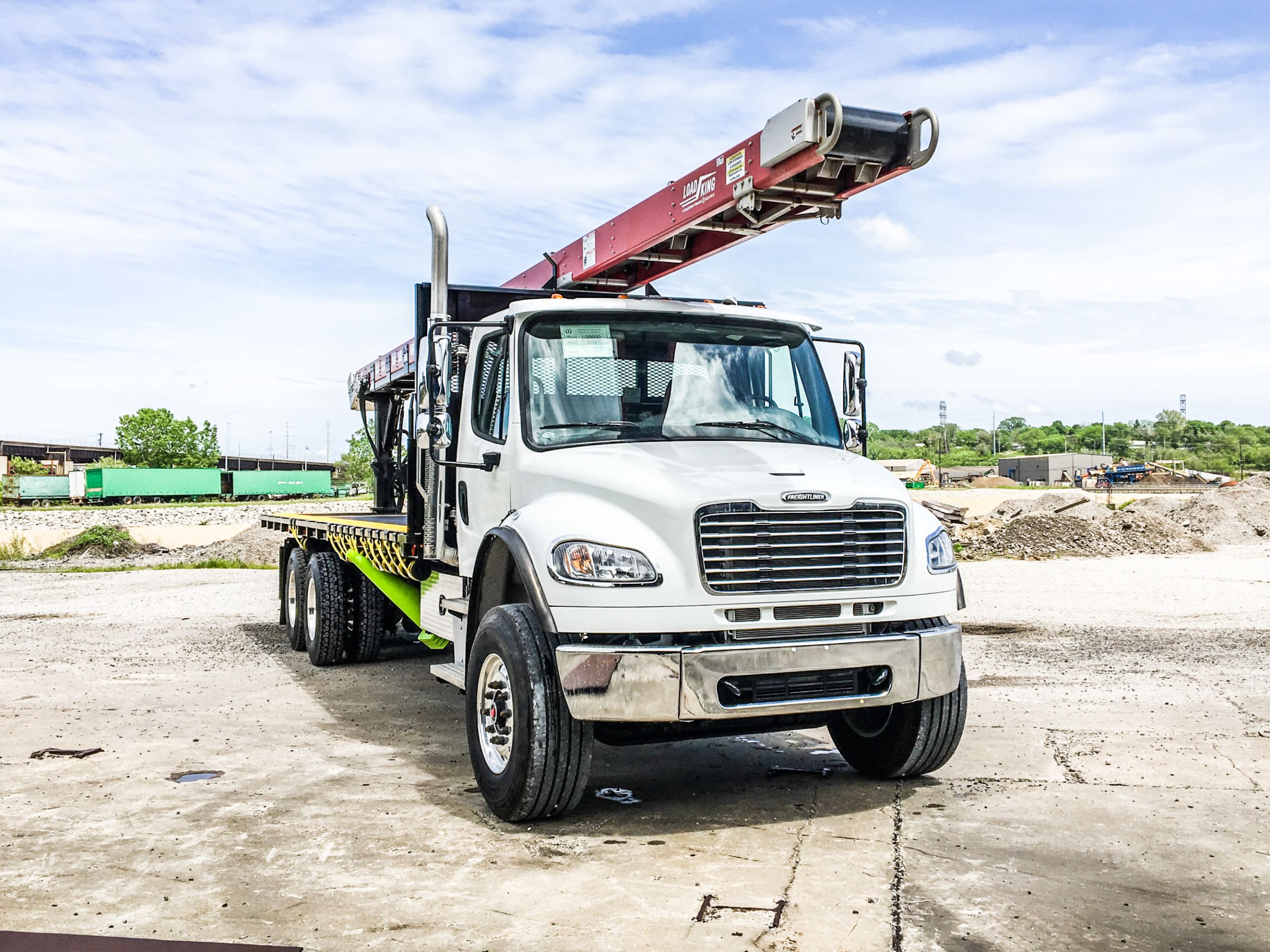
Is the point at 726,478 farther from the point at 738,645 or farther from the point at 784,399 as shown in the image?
the point at 784,399

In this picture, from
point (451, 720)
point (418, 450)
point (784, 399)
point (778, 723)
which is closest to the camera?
point (778, 723)

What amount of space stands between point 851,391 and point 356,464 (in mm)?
90478

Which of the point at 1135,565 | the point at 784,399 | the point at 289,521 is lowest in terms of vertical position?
the point at 1135,565

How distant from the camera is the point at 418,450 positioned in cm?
774

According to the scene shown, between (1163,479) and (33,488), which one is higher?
(33,488)

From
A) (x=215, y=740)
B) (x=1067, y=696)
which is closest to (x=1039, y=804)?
(x=1067, y=696)

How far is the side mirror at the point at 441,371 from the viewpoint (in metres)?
6.57

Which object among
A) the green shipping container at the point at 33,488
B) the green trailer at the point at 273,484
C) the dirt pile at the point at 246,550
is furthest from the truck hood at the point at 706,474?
the green trailer at the point at 273,484

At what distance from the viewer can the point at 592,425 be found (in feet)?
20.6

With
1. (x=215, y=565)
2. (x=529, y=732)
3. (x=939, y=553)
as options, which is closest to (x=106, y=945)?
(x=529, y=732)

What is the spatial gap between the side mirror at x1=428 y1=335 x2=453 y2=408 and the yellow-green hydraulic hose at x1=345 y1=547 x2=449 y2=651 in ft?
6.81

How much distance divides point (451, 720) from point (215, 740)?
1681mm

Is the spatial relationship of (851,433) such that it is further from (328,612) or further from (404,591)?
(328,612)

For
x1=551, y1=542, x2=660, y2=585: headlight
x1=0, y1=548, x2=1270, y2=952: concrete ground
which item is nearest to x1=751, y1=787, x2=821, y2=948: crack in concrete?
x1=0, y1=548, x2=1270, y2=952: concrete ground
